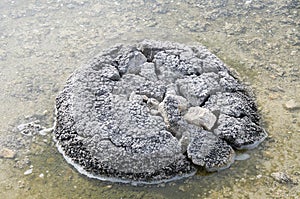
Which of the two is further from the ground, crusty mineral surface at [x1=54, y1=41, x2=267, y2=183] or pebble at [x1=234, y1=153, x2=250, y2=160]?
crusty mineral surface at [x1=54, y1=41, x2=267, y2=183]

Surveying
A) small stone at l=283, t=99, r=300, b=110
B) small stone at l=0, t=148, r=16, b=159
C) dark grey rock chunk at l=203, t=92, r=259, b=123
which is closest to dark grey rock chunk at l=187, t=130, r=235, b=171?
dark grey rock chunk at l=203, t=92, r=259, b=123

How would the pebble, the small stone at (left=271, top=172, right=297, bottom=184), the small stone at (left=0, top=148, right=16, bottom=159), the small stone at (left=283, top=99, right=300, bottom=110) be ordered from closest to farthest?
the small stone at (left=271, top=172, right=297, bottom=184), the pebble, the small stone at (left=0, top=148, right=16, bottom=159), the small stone at (left=283, top=99, right=300, bottom=110)

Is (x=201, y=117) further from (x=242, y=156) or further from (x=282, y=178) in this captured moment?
(x=282, y=178)

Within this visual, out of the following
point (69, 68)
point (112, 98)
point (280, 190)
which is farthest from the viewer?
point (69, 68)

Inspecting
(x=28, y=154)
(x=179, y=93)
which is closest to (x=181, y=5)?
(x=179, y=93)

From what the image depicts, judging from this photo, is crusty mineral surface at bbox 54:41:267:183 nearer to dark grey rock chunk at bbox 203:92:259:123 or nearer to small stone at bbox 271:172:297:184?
dark grey rock chunk at bbox 203:92:259:123

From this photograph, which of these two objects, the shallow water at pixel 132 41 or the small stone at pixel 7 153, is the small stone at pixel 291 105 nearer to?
the shallow water at pixel 132 41

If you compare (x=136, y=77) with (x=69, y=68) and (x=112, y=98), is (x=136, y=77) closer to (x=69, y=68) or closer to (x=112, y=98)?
(x=112, y=98)
